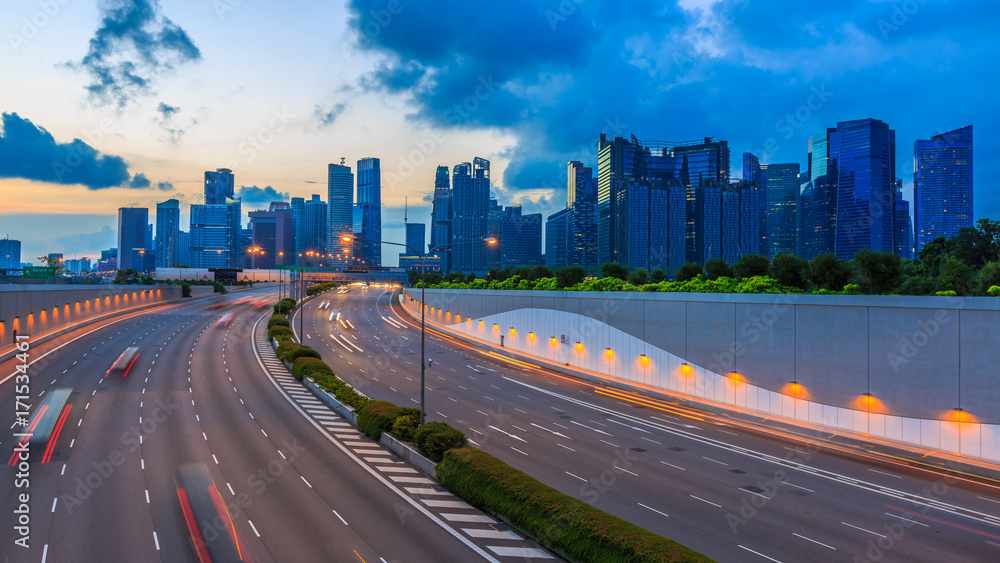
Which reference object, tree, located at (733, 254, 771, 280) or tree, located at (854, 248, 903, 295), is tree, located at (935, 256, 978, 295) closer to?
tree, located at (854, 248, 903, 295)

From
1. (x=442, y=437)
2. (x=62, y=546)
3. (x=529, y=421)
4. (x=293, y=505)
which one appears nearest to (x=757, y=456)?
(x=529, y=421)

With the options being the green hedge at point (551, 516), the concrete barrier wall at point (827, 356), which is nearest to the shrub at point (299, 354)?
the concrete barrier wall at point (827, 356)

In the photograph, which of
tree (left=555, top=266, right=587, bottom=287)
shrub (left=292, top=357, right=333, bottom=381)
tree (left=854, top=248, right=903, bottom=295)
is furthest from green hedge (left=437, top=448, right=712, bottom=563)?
tree (left=555, top=266, right=587, bottom=287)

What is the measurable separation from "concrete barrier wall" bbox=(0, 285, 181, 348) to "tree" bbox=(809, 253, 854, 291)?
7577 cm

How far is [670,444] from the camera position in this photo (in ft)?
89.7

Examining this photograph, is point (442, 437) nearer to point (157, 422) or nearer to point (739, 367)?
point (157, 422)

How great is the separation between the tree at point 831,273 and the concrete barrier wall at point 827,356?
21.5 metres

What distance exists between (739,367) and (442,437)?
22435 millimetres

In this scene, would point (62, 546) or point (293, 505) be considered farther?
point (293, 505)

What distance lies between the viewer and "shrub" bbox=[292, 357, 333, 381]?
133ft

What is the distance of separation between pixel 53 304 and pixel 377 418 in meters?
50.6

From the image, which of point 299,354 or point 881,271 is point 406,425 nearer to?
point 299,354

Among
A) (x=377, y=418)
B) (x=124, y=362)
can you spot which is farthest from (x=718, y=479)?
(x=124, y=362)

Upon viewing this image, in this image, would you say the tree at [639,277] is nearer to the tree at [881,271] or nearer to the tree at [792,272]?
the tree at [792,272]
